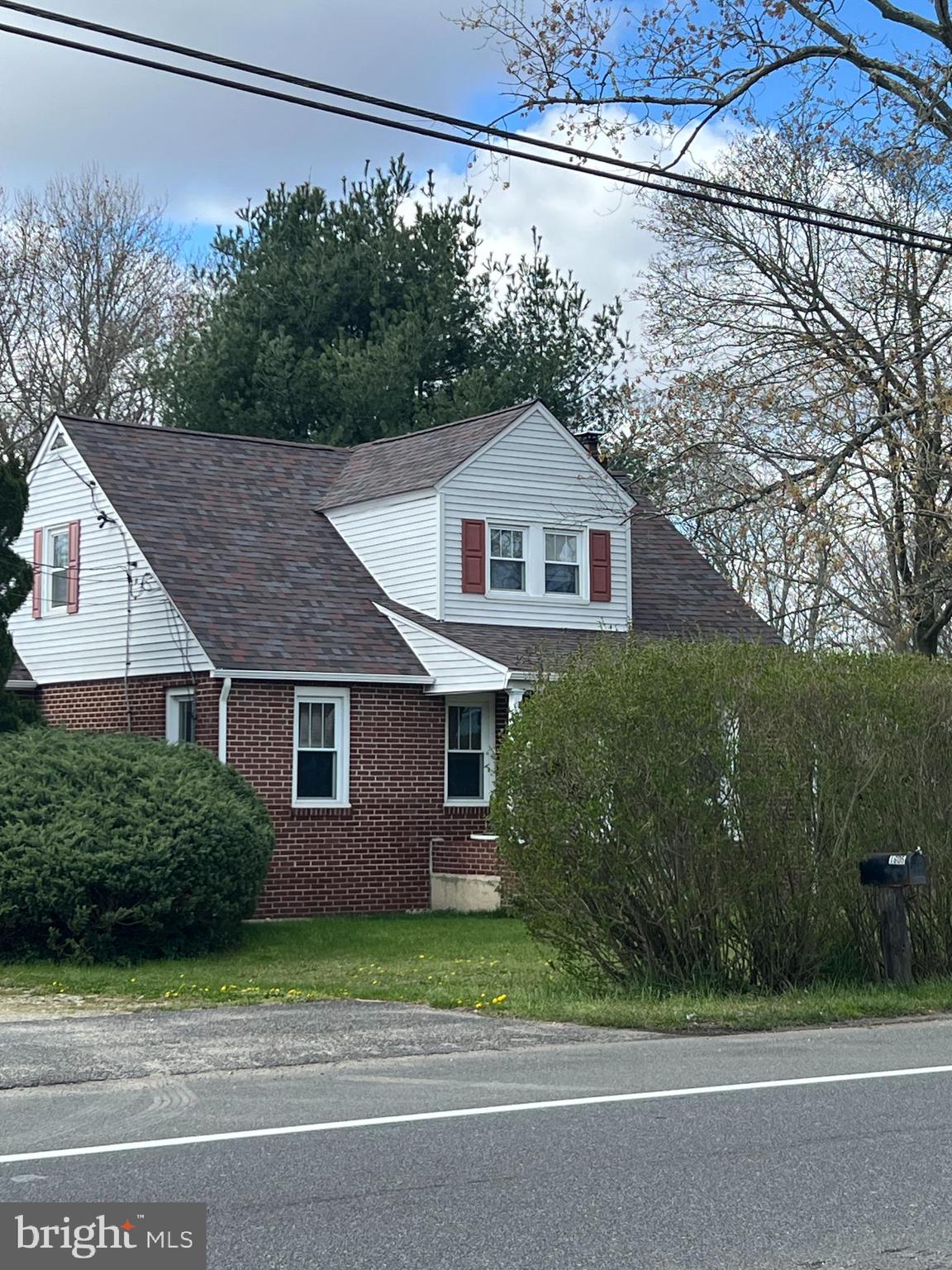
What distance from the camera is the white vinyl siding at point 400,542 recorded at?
25.5 metres

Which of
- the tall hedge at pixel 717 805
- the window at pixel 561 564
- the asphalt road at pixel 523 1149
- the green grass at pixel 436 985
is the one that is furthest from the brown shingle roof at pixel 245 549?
the asphalt road at pixel 523 1149

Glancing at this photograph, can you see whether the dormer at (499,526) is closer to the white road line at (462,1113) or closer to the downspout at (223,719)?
the downspout at (223,719)

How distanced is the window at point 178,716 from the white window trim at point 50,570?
324cm

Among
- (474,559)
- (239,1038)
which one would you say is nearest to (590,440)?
(474,559)

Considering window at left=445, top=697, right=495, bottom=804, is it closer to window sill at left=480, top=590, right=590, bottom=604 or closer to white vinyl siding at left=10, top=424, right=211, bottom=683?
window sill at left=480, top=590, right=590, bottom=604

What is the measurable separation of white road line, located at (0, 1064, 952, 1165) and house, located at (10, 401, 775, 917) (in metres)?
12.9

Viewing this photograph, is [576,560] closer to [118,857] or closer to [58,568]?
[58,568]

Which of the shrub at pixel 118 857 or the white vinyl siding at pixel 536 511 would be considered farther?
the white vinyl siding at pixel 536 511

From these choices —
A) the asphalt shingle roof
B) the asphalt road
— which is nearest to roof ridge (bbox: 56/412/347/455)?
the asphalt shingle roof

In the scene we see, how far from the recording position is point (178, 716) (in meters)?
24.0

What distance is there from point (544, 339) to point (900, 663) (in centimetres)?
2800

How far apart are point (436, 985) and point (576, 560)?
13.1 meters

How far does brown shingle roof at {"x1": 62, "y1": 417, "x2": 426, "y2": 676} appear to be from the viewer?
919 inches

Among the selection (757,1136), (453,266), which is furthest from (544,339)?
(757,1136)
